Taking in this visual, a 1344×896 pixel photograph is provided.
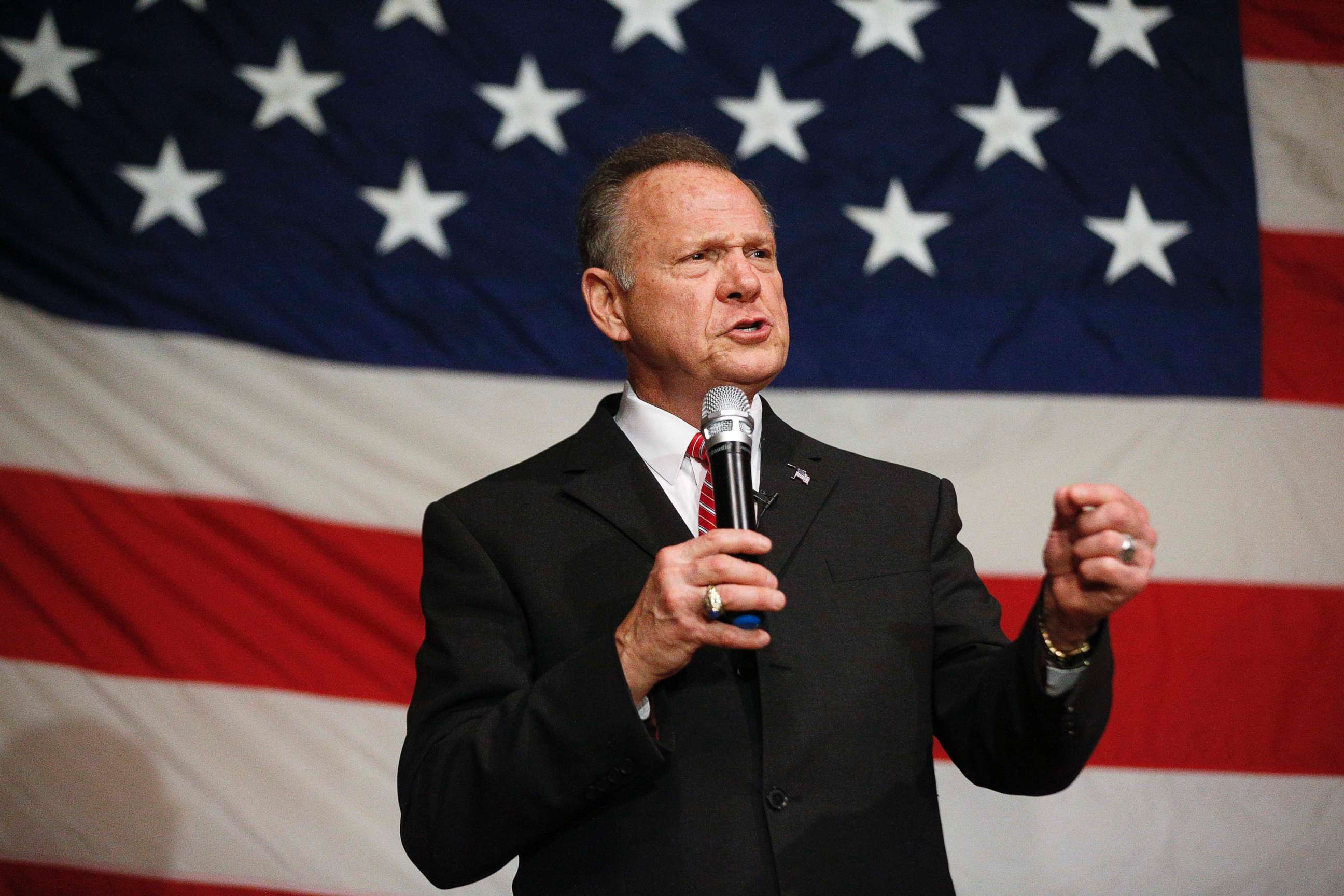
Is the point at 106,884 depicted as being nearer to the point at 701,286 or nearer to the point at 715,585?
the point at 701,286

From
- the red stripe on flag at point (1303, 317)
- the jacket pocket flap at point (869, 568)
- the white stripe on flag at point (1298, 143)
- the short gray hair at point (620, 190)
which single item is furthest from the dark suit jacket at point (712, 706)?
the white stripe on flag at point (1298, 143)

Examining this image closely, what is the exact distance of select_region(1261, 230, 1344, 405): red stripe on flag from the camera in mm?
2738

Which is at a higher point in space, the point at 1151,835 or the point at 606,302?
the point at 606,302

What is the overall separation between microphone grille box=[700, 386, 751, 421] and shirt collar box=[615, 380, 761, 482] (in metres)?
0.20

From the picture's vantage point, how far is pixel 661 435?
5.07 ft

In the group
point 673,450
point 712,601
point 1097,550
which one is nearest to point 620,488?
point 673,450

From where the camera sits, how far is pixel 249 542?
262 cm

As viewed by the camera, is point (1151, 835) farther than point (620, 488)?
Yes

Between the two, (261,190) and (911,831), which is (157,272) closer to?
(261,190)

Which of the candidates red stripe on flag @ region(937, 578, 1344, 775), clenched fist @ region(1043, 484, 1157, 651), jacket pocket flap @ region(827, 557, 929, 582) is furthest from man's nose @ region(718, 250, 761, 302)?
red stripe on flag @ region(937, 578, 1344, 775)

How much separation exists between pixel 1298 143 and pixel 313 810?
2711 millimetres

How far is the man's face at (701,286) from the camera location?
1527 mm

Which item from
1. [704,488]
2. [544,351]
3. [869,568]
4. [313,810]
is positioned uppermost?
[544,351]

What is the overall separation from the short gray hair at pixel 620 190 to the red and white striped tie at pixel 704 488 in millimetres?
278
